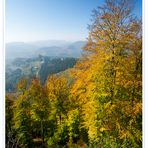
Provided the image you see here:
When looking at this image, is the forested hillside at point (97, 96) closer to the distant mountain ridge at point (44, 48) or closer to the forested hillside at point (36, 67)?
the forested hillside at point (36, 67)

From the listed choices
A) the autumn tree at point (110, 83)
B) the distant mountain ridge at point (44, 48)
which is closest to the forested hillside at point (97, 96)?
the autumn tree at point (110, 83)

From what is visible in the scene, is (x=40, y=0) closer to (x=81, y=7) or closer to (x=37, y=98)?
(x=81, y=7)

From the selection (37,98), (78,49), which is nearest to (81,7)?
(78,49)

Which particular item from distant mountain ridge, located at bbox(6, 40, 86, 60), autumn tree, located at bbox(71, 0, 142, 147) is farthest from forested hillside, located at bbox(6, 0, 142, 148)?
distant mountain ridge, located at bbox(6, 40, 86, 60)

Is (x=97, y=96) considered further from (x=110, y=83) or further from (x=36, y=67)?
(x=36, y=67)

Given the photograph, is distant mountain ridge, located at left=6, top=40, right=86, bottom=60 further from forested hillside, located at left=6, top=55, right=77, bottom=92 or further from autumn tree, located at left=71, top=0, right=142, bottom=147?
autumn tree, located at left=71, top=0, right=142, bottom=147
